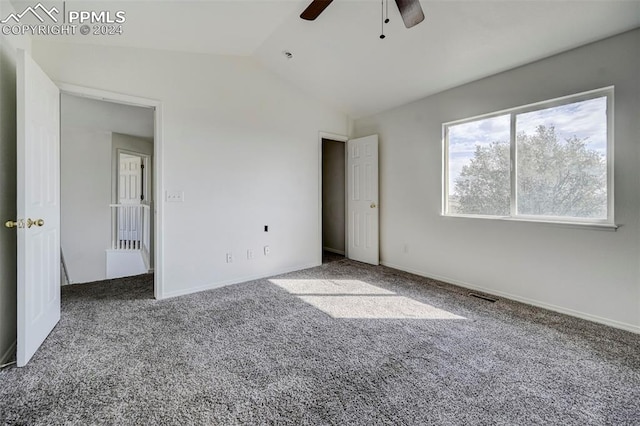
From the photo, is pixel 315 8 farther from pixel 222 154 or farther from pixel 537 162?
pixel 537 162

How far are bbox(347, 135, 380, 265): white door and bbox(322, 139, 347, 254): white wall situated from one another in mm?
457

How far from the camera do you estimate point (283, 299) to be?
3.18 meters

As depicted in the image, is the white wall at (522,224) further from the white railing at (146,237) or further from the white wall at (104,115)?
the white railing at (146,237)

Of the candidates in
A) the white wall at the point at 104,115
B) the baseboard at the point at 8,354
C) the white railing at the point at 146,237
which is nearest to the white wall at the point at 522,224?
the white wall at the point at 104,115

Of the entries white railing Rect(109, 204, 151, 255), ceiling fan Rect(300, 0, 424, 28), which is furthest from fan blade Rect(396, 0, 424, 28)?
white railing Rect(109, 204, 151, 255)

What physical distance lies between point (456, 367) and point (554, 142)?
251cm

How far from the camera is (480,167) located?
11.6ft

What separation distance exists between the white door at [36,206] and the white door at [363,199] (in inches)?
151

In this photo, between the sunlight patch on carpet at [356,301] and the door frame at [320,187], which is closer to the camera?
the sunlight patch on carpet at [356,301]

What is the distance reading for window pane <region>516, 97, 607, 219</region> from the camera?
2613mm

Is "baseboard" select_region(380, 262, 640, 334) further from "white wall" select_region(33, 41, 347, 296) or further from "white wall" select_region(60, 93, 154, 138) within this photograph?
"white wall" select_region(60, 93, 154, 138)

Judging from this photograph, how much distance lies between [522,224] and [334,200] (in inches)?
132

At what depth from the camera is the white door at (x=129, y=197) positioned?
5754 mm

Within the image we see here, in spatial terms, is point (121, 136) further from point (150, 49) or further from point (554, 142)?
point (554, 142)
